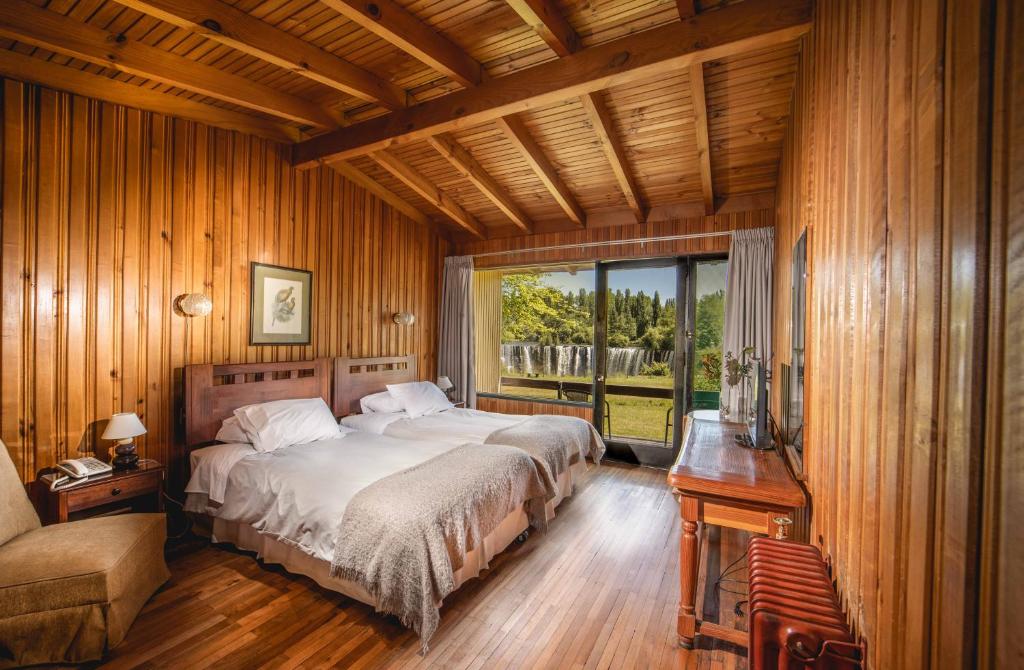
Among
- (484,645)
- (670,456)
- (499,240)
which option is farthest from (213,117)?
(670,456)

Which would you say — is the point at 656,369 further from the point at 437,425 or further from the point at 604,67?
the point at 604,67

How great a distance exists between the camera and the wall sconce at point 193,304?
311cm

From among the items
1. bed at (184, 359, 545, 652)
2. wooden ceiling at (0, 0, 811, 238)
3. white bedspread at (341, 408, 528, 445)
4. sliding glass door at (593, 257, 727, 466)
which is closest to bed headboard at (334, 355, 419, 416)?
white bedspread at (341, 408, 528, 445)

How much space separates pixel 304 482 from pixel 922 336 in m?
2.66

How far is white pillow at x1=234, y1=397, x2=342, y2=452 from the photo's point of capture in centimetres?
306

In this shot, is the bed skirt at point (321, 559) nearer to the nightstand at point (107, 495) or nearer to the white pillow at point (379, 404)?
the nightstand at point (107, 495)

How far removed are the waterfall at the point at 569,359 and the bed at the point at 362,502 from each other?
2.33m

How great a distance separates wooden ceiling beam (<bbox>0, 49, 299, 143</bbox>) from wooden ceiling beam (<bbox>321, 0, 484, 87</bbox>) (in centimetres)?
154

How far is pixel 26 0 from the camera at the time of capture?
7.22 ft

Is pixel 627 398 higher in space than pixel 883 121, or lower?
lower

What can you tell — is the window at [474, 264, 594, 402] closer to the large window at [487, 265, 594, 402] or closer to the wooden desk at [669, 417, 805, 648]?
the large window at [487, 265, 594, 402]

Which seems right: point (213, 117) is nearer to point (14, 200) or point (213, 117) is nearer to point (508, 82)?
point (14, 200)

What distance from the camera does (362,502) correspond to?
213 centimetres

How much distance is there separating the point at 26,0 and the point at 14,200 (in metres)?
1.04
